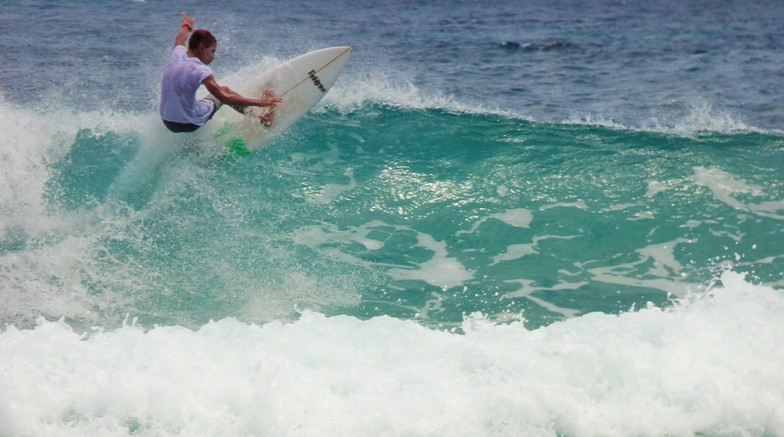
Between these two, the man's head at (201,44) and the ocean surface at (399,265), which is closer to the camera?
the ocean surface at (399,265)

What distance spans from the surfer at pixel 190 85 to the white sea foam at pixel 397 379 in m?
2.52

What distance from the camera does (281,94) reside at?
8703 mm

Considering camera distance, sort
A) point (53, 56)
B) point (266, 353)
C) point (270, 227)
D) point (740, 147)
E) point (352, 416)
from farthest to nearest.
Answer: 1. point (53, 56)
2. point (740, 147)
3. point (270, 227)
4. point (266, 353)
5. point (352, 416)

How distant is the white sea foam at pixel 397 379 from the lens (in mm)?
4684

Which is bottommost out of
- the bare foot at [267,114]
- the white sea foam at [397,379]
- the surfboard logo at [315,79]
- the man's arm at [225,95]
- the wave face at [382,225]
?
the wave face at [382,225]

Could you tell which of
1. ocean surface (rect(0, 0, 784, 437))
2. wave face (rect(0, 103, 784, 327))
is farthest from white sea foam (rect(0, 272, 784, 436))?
wave face (rect(0, 103, 784, 327))

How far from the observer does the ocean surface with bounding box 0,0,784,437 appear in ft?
15.8

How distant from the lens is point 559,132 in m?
10.9

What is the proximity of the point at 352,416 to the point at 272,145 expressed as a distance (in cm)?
492

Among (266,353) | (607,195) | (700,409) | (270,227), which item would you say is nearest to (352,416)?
(266,353)

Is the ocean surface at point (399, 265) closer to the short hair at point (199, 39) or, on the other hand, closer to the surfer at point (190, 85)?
the surfer at point (190, 85)

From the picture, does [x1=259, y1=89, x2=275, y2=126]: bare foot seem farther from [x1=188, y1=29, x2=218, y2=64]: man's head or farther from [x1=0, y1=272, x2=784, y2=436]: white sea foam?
[x1=0, y1=272, x2=784, y2=436]: white sea foam

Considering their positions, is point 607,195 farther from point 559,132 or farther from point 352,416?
point 352,416

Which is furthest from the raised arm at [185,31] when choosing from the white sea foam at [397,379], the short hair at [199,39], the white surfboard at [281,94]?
the white sea foam at [397,379]
